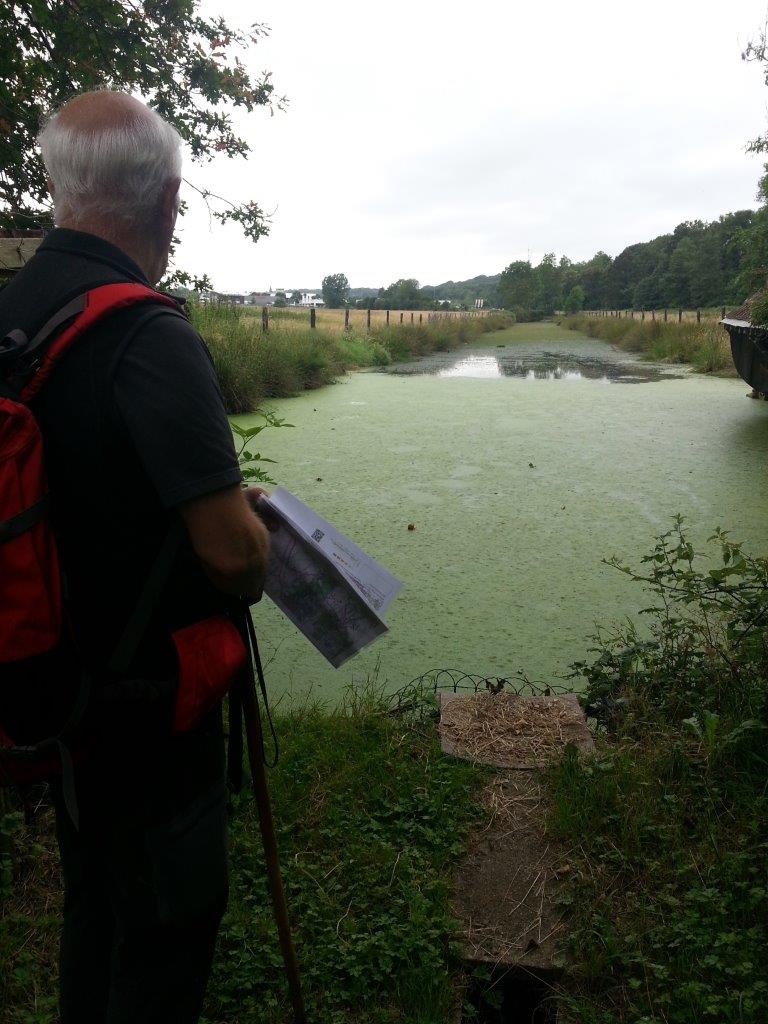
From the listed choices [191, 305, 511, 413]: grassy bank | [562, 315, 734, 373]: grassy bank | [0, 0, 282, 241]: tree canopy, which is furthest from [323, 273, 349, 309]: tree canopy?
[0, 0, 282, 241]: tree canopy

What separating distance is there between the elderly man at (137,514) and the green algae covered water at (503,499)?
1340mm

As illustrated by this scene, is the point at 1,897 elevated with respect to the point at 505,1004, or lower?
elevated

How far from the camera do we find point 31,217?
234 cm

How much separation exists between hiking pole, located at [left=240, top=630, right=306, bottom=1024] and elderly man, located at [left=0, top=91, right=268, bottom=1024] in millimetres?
113

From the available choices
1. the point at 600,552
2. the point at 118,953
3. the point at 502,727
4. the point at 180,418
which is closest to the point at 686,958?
the point at 502,727

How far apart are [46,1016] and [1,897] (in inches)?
11.6

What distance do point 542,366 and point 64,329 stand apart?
1320cm

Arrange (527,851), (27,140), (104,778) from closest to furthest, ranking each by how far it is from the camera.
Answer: (104,778), (527,851), (27,140)

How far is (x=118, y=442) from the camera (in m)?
0.83

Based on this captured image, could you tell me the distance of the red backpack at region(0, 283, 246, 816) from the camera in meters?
0.79

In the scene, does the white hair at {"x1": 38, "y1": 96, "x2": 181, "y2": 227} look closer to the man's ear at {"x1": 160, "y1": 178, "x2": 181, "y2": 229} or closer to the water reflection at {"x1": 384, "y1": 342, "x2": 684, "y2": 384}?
the man's ear at {"x1": 160, "y1": 178, "x2": 181, "y2": 229}

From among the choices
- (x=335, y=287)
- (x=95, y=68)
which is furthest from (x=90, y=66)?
(x=335, y=287)

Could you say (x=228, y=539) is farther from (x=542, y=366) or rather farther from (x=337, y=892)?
(x=542, y=366)

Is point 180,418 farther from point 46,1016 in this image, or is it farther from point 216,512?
point 46,1016
